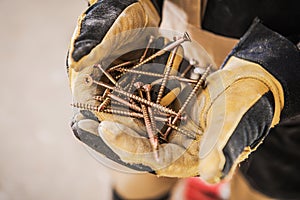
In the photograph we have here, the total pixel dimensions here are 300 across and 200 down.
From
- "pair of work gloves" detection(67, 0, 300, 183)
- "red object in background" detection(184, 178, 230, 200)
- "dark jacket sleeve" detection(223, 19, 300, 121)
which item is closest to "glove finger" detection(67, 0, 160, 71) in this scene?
"pair of work gloves" detection(67, 0, 300, 183)

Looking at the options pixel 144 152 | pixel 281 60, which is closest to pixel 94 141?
pixel 144 152

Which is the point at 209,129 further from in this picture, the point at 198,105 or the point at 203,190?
the point at 203,190

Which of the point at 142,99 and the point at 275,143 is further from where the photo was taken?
the point at 275,143

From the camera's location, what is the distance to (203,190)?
120 centimetres

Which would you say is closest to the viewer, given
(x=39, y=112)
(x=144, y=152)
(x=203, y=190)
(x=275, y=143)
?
(x=144, y=152)

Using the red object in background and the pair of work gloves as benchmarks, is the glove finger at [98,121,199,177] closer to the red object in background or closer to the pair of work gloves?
the pair of work gloves

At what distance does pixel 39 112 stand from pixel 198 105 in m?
0.88

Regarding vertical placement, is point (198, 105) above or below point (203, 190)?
above

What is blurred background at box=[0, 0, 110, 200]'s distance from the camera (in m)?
1.24

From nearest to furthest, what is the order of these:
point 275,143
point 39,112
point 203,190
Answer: point 275,143, point 203,190, point 39,112

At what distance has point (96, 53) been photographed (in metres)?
0.50

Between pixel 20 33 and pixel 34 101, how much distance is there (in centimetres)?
28

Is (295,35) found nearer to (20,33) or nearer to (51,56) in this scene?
(51,56)

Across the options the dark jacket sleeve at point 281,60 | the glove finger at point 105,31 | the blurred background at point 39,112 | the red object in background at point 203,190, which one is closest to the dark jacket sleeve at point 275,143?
the dark jacket sleeve at point 281,60
